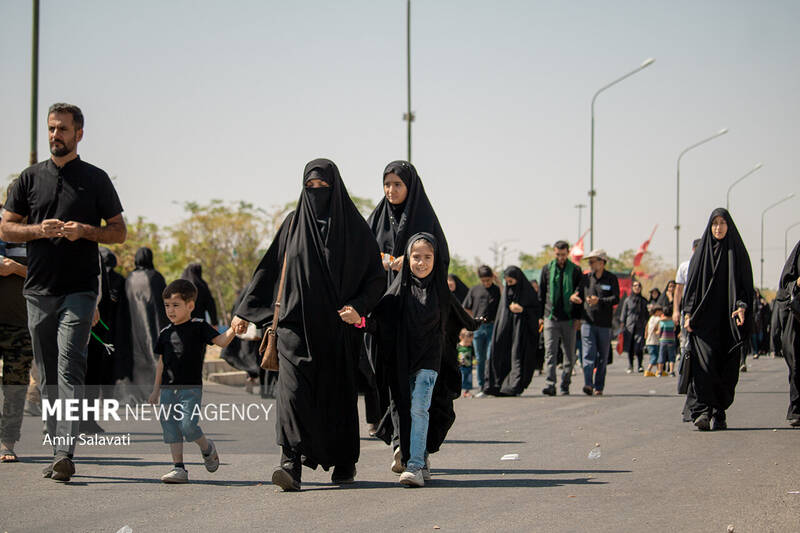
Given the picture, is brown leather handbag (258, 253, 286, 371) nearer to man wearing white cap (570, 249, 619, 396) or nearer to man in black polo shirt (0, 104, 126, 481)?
man in black polo shirt (0, 104, 126, 481)

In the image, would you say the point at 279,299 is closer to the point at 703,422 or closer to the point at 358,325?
the point at 358,325

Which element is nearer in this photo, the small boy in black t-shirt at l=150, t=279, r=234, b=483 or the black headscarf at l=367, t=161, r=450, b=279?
the small boy in black t-shirt at l=150, t=279, r=234, b=483

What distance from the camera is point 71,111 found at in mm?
7152

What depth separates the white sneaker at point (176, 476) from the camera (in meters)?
6.96

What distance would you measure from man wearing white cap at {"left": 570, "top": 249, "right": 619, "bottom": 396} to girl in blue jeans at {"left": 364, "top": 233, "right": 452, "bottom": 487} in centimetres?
789

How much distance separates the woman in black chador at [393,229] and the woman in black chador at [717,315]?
12.3 ft

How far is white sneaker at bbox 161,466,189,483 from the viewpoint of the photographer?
22.8 ft

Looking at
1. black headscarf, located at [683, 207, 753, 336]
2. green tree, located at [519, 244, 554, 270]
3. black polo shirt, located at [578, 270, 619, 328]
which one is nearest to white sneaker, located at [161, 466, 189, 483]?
black headscarf, located at [683, 207, 753, 336]

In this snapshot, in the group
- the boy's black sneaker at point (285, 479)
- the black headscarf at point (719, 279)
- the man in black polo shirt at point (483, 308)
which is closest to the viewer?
the boy's black sneaker at point (285, 479)

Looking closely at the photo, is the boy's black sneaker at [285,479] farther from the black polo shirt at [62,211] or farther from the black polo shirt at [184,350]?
the black polo shirt at [62,211]

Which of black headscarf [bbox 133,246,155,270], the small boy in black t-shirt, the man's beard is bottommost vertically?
the small boy in black t-shirt

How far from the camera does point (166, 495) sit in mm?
6488

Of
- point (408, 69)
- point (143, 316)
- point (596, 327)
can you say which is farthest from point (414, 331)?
point (408, 69)

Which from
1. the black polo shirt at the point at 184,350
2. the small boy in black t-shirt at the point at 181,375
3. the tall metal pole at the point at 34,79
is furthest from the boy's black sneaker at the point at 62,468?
the tall metal pole at the point at 34,79
